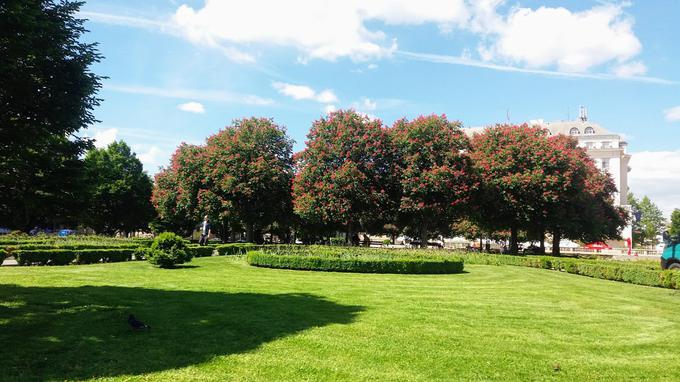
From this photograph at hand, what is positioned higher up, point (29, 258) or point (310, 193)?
point (310, 193)

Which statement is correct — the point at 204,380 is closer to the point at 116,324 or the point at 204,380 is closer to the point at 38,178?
the point at 116,324

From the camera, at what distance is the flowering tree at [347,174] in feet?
111

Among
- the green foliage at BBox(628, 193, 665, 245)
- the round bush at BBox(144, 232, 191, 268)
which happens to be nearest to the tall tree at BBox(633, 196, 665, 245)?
the green foliage at BBox(628, 193, 665, 245)

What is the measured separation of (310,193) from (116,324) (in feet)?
84.2

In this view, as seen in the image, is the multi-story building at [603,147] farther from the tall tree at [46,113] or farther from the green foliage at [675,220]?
the tall tree at [46,113]

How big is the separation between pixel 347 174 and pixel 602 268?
17.9 meters

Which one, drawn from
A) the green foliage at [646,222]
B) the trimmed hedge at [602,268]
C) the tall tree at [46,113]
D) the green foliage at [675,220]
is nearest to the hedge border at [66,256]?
the tall tree at [46,113]

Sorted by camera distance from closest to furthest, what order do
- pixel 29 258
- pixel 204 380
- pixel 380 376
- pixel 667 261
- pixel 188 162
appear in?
pixel 204 380, pixel 380 376, pixel 29 258, pixel 667 261, pixel 188 162

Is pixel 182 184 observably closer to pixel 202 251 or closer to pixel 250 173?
pixel 250 173

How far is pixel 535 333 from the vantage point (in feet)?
32.6

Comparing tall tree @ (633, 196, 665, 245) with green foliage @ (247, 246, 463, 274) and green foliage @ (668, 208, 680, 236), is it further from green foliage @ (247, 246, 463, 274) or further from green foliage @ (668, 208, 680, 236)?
green foliage @ (247, 246, 463, 274)

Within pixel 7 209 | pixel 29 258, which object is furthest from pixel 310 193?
pixel 7 209

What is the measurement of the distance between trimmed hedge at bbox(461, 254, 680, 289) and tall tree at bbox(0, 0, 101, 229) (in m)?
24.2

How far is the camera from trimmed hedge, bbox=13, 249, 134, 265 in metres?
21.3
